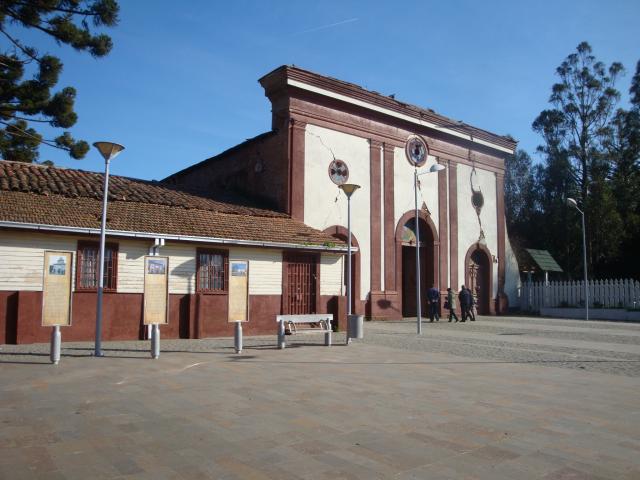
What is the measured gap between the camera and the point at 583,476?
14.6ft

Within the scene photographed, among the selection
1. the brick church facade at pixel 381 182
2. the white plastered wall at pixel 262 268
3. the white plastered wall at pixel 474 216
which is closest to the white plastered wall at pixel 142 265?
the white plastered wall at pixel 262 268

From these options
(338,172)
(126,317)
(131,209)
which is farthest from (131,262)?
(338,172)

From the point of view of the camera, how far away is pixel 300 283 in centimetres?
1816

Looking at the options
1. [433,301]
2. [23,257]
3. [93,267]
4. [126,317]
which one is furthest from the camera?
[433,301]

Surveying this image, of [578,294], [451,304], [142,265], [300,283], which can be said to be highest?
[142,265]

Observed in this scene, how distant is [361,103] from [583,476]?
2110cm

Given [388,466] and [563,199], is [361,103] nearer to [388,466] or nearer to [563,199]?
[388,466]

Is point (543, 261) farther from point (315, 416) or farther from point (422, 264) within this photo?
point (315, 416)

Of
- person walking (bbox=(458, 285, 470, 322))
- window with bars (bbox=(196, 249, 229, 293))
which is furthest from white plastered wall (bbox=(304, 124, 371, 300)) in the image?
window with bars (bbox=(196, 249, 229, 293))

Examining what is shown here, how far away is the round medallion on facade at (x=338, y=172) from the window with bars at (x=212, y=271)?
26.5 ft

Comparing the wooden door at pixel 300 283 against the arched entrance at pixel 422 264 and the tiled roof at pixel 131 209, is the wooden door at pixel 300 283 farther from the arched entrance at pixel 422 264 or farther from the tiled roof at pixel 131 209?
the arched entrance at pixel 422 264

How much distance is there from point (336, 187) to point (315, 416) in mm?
17230

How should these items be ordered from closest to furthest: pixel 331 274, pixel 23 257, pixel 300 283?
pixel 23 257, pixel 300 283, pixel 331 274

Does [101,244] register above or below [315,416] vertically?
above
